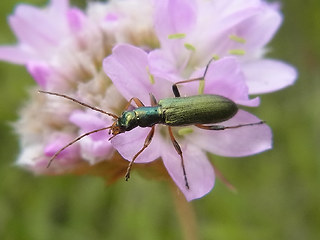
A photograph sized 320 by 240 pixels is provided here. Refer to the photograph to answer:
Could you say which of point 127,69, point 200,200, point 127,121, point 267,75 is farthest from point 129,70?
point 200,200

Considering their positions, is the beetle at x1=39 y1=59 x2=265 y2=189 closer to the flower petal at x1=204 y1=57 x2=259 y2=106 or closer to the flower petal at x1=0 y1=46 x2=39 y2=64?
the flower petal at x1=204 y1=57 x2=259 y2=106

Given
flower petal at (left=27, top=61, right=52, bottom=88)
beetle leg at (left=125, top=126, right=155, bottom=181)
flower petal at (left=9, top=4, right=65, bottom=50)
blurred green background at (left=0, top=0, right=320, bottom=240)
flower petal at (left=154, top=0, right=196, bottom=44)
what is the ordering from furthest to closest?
blurred green background at (left=0, top=0, right=320, bottom=240) < flower petal at (left=9, top=4, right=65, bottom=50) < flower petal at (left=27, top=61, right=52, bottom=88) < flower petal at (left=154, top=0, right=196, bottom=44) < beetle leg at (left=125, top=126, right=155, bottom=181)

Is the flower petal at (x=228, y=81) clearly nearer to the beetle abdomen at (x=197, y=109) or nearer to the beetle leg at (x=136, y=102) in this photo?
the beetle abdomen at (x=197, y=109)

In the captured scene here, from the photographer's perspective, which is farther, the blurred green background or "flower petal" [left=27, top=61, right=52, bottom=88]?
the blurred green background

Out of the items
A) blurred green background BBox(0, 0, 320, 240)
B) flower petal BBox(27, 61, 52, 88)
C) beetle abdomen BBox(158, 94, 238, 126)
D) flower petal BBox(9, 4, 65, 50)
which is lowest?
blurred green background BBox(0, 0, 320, 240)

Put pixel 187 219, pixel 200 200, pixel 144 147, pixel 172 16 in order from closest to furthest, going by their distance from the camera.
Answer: pixel 144 147 → pixel 172 16 → pixel 187 219 → pixel 200 200

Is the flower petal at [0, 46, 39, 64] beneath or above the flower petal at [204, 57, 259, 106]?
above

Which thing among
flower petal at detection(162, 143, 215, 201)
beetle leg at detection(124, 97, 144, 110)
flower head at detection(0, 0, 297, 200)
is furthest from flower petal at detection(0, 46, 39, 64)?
flower petal at detection(162, 143, 215, 201)

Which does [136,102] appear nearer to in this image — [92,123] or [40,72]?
[92,123]
